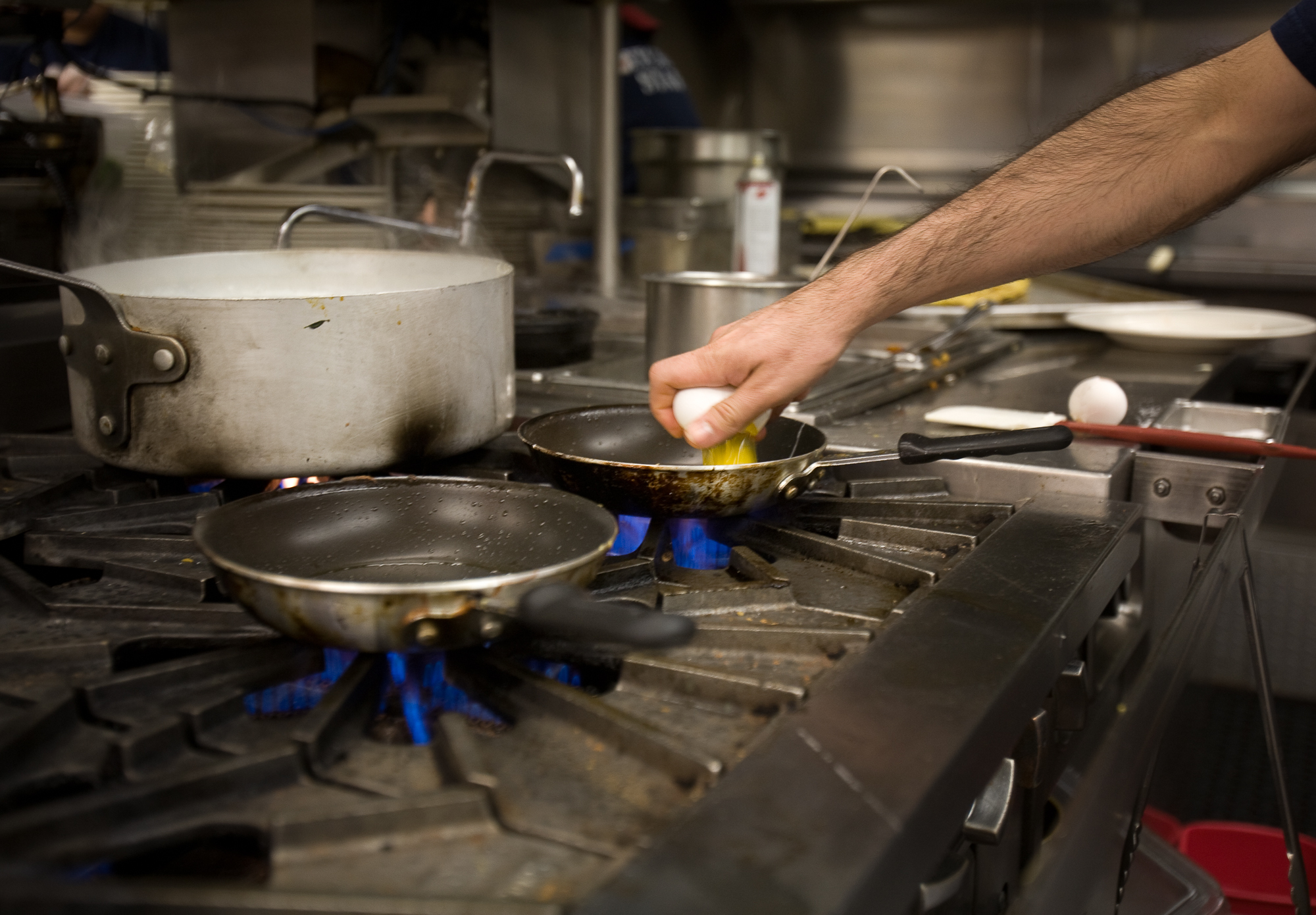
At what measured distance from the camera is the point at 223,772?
22.1 inches

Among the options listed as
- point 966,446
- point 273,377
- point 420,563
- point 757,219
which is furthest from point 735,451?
point 757,219

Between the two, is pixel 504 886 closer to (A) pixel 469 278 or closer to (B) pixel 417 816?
(B) pixel 417 816

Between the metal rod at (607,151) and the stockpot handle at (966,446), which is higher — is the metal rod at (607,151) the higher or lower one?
the higher one

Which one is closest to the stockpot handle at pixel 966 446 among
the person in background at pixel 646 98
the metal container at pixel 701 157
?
the metal container at pixel 701 157

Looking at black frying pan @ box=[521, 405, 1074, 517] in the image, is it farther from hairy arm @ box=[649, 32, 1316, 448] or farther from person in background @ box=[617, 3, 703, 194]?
person in background @ box=[617, 3, 703, 194]

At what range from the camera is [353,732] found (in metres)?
0.64

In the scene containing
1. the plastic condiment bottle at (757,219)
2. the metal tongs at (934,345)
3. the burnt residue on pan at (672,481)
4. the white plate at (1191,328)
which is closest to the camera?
the burnt residue on pan at (672,481)

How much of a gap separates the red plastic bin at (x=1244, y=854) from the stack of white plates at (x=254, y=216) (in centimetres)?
181

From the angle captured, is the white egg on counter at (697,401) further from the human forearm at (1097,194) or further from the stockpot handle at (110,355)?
the stockpot handle at (110,355)

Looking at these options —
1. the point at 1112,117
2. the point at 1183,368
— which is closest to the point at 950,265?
the point at 1112,117

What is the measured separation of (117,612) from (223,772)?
29cm

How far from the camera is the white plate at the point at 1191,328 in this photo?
181cm

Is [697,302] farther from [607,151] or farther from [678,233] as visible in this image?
[607,151]

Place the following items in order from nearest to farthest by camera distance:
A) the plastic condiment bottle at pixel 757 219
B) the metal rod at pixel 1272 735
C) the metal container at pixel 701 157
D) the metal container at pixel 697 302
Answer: the metal rod at pixel 1272 735, the metal container at pixel 697 302, the plastic condiment bottle at pixel 757 219, the metal container at pixel 701 157
